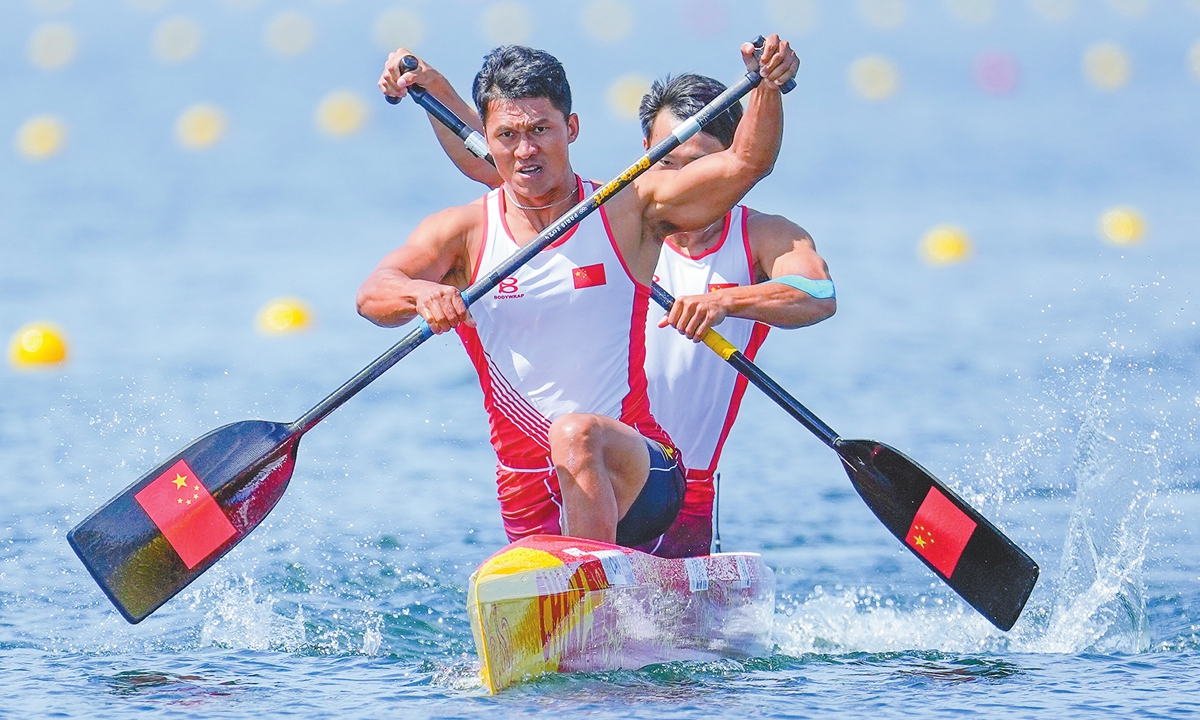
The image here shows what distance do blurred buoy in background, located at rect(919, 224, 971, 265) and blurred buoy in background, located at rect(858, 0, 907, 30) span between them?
53.0ft

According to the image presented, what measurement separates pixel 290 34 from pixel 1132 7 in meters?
15.4

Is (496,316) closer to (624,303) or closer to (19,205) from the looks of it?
(624,303)

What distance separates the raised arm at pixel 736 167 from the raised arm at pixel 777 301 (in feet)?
0.83

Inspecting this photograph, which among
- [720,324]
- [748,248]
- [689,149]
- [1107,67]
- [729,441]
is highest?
[1107,67]

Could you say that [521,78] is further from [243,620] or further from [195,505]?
[243,620]

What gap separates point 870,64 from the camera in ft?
77.2

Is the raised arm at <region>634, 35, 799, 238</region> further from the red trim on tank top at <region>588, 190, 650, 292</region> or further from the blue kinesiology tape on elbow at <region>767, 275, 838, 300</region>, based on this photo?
the blue kinesiology tape on elbow at <region>767, 275, 838, 300</region>

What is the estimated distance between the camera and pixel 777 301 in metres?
5.05

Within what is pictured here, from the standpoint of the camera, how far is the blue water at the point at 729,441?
5.10 m

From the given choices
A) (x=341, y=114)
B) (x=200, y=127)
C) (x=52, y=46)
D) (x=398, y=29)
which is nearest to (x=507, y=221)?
(x=200, y=127)

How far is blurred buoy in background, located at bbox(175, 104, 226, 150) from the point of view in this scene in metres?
18.6

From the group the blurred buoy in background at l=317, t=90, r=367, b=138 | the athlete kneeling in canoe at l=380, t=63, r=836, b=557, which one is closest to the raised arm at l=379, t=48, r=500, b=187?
the athlete kneeling in canoe at l=380, t=63, r=836, b=557

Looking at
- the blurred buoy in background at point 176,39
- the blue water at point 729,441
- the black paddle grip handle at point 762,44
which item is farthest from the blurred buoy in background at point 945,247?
the blurred buoy in background at point 176,39

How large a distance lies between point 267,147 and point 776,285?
14.5 m
